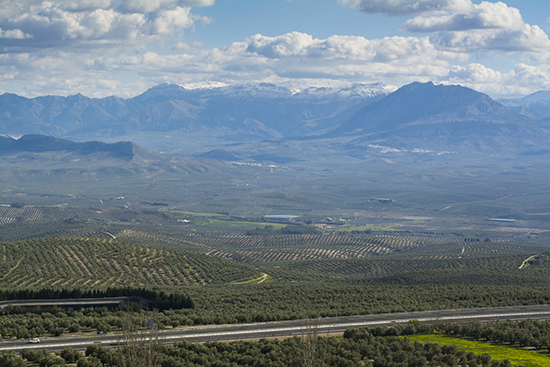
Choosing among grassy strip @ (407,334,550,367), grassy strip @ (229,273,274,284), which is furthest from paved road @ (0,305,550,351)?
grassy strip @ (229,273,274,284)

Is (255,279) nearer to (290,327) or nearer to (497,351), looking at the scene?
(290,327)

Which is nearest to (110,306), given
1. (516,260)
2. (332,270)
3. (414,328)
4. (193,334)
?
(193,334)

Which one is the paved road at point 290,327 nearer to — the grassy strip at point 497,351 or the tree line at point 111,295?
the grassy strip at point 497,351

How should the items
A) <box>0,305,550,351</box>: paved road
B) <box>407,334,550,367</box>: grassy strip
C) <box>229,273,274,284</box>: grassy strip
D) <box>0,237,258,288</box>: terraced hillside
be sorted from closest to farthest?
<box>407,334,550,367</box>: grassy strip → <box>0,305,550,351</box>: paved road → <box>0,237,258,288</box>: terraced hillside → <box>229,273,274,284</box>: grassy strip

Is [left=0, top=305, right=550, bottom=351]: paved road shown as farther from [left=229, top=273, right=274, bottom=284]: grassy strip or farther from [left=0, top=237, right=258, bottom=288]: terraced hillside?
[left=229, top=273, right=274, bottom=284]: grassy strip

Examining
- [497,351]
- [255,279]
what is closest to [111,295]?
[255,279]

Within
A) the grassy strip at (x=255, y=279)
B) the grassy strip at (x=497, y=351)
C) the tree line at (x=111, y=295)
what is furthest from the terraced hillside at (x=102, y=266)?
the grassy strip at (x=497, y=351)
